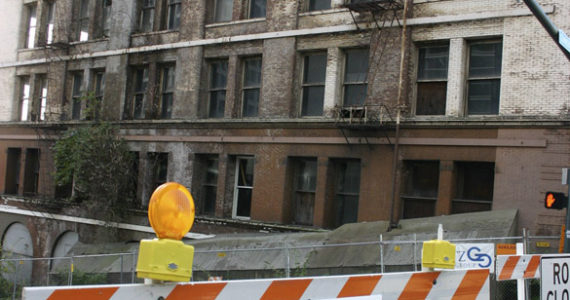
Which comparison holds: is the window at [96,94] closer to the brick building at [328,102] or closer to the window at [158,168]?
the brick building at [328,102]

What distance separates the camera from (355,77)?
68.7ft

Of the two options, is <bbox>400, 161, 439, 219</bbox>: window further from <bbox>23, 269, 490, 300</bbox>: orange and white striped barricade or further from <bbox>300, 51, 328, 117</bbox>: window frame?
<bbox>23, 269, 490, 300</bbox>: orange and white striped barricade

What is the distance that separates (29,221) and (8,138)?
549 cm

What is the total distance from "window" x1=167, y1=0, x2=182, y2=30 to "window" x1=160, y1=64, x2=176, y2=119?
1777mm

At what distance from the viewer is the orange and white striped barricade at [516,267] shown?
791cm

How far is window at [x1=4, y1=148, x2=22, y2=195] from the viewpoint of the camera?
1328 inches

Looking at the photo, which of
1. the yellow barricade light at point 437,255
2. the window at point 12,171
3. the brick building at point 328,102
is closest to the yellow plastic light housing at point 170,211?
the yellow barricade light at point 437,255

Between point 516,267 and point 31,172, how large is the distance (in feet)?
97.1

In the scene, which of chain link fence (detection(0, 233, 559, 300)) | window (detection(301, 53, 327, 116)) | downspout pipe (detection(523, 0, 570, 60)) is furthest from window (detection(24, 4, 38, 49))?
downspout pipe (detection(523, 0, 570, 60))

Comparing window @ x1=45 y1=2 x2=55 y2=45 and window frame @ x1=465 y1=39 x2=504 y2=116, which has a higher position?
window @ x1=45 y1=2 x2=55 y2=45

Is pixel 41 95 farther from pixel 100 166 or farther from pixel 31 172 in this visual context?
pixel 100 166

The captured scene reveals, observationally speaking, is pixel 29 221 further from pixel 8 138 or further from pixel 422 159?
pixel 422 159

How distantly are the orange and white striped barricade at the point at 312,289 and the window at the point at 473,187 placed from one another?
43.5ft

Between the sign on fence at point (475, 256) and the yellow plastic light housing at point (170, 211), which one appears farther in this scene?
the sign on fence at point (475, 256)
